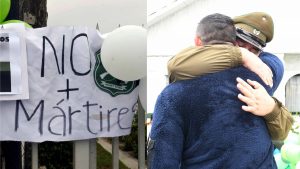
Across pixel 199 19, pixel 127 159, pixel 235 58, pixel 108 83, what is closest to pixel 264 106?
pixel 235 58

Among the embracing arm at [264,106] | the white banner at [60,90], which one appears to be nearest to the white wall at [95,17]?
the white banner at [60,90]

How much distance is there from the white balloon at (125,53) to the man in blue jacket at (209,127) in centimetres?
130

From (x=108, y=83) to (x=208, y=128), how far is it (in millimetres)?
1699

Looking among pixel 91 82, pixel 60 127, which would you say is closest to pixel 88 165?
pixel 60 127

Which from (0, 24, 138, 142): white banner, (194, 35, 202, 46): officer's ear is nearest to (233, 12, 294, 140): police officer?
(194, 35, 202, 46): officer's ear

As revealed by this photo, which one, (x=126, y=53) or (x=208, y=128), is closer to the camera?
(x=208, y=128)

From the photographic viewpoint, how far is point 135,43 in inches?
96.3

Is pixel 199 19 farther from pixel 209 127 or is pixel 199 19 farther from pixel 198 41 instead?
pixel 209 127

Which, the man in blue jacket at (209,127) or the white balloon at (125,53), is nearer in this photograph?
the man in blue jacket at (209,127)

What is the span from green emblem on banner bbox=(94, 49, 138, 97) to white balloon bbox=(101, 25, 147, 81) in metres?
0.11

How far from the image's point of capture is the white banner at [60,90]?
2.61 metres

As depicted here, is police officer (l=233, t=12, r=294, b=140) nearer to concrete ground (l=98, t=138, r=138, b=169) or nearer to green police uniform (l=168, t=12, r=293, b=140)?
green police uniform (l=168, t=12, r=293, b=140)

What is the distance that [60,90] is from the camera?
264 cm

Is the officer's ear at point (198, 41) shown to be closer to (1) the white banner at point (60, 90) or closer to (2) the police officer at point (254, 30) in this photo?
(2) the police officer at point (254, 30)
